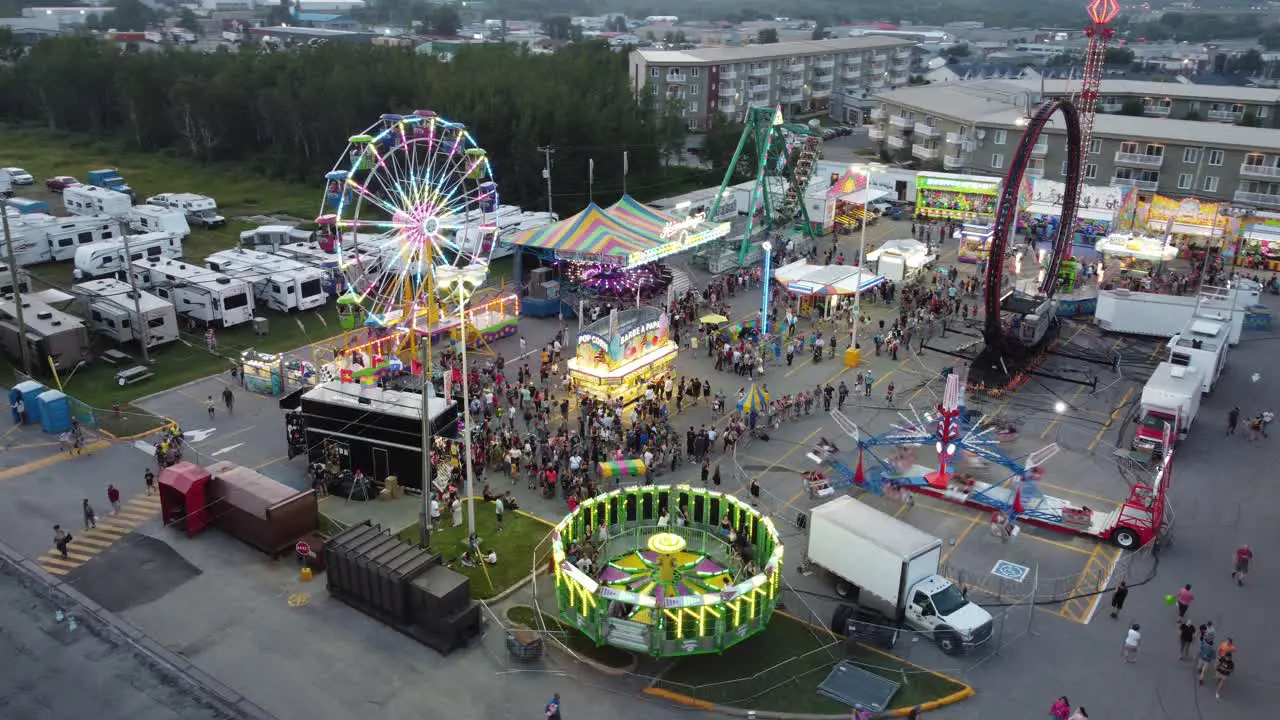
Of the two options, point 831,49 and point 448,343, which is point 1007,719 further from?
point 831,49

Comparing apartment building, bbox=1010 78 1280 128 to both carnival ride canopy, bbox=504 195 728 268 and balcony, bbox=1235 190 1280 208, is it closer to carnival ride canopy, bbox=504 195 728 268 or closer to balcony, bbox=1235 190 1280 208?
balcony, bbox=1235 190 1280 208

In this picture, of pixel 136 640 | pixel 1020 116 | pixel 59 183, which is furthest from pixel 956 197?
pixel 59 183

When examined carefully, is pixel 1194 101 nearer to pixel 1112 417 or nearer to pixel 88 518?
pixel 1112 417

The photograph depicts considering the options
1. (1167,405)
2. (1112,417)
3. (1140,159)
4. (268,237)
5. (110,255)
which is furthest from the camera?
(1140,159)

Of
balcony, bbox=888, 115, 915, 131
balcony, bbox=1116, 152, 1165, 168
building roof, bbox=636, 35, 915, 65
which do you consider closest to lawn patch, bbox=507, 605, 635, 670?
balcony, bbox=1116, 152, 1165, 168

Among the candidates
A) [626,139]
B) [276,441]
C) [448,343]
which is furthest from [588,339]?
[626,139]

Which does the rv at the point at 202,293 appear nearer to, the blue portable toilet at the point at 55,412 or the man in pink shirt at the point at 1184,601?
the blue portable toilet at the point at 55,412
